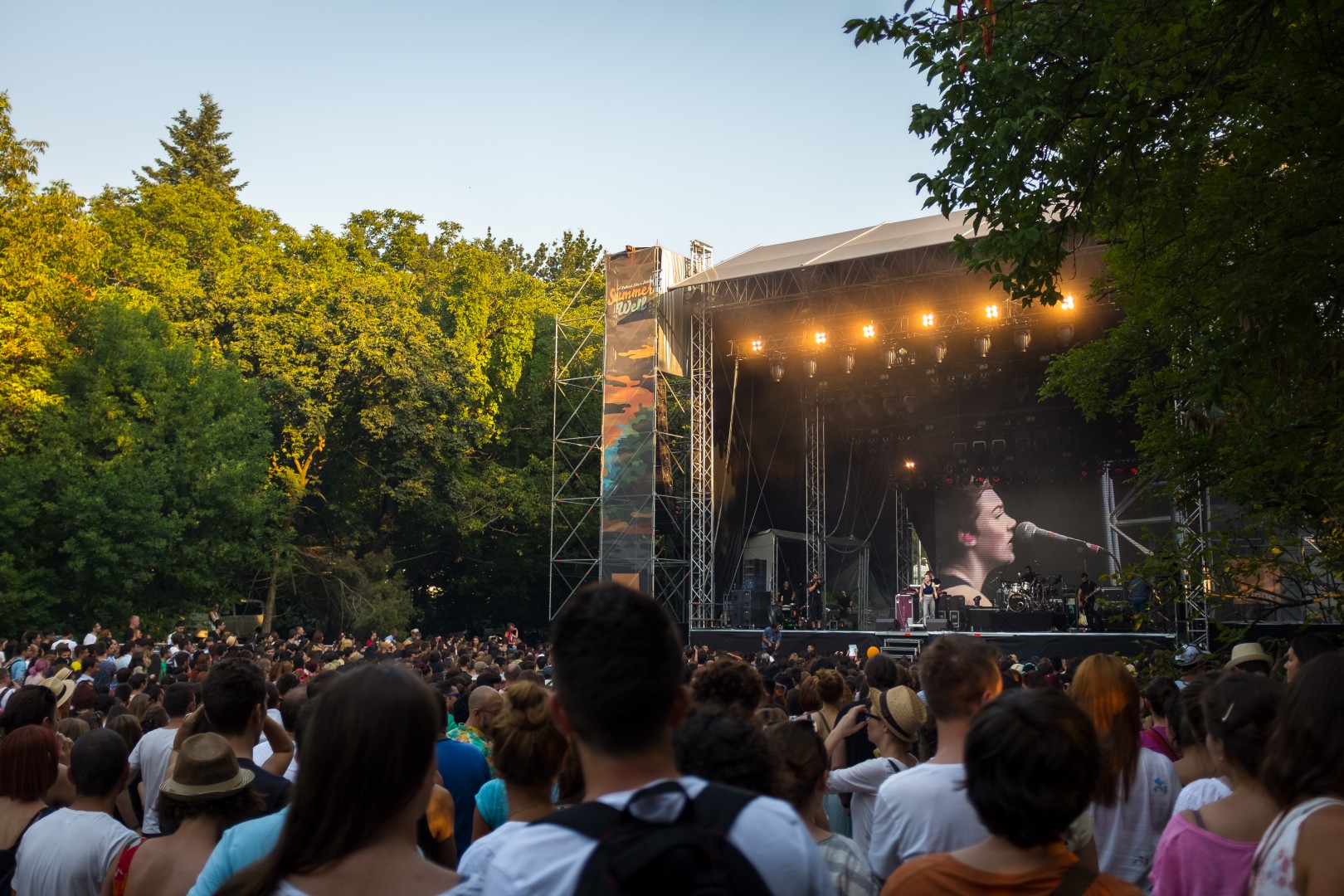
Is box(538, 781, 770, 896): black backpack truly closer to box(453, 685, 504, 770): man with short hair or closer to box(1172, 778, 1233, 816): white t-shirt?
box(1172, 778, 1233, 816): white t-shirt

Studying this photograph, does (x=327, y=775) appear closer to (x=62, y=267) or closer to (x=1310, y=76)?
(x=1310, y=76)

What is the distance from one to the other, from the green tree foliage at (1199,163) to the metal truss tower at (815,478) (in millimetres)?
16046

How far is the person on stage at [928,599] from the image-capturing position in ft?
76.0

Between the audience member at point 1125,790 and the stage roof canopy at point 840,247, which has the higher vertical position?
the stage roof canopy at point 840,247

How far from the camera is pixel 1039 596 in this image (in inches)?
896

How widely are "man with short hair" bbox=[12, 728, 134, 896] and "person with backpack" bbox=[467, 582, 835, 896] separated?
7.61ft

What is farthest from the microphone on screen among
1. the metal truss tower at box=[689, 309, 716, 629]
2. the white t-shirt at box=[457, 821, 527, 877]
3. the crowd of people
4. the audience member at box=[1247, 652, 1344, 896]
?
the white t-shirt at box=[457, 821, 527, 877]

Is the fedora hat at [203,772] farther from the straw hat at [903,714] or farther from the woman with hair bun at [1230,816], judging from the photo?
the woman with hair bun at [1230,816]

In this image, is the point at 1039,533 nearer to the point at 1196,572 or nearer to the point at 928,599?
the point at 928,599

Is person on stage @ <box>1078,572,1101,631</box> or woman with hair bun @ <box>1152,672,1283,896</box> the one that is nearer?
woman with hair bun @ <box>1152,672,1283,896</box>

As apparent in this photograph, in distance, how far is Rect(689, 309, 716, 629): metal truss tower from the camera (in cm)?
2306

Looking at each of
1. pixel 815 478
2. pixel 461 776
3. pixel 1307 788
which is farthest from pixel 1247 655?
pixel 815 478

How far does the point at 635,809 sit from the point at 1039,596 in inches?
891

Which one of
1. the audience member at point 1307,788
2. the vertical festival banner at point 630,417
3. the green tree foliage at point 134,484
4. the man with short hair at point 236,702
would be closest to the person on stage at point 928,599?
the vertical festival banner at point 630,417
